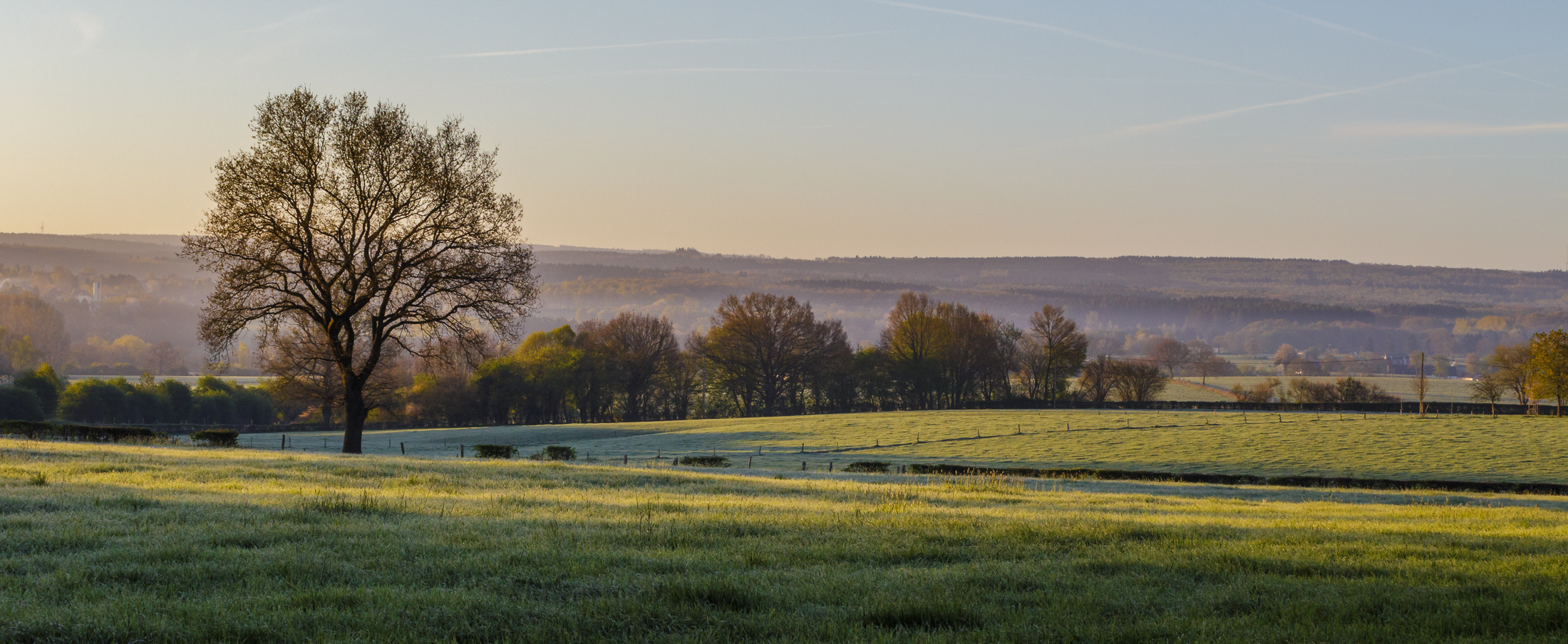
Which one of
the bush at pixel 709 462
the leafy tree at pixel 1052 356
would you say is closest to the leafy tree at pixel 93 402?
the bush at pixel 709 462

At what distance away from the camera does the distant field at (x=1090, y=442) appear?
54719 mm

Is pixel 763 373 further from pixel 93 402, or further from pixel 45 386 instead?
pixel 45 386

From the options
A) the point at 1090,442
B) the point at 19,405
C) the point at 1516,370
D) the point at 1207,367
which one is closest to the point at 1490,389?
the point at 1516,370

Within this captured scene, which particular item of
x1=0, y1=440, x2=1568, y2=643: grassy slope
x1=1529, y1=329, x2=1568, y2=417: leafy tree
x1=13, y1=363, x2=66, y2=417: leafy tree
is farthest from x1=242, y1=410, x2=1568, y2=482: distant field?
x1=0, y1=440, x2=1568, y2=643: grassy slope

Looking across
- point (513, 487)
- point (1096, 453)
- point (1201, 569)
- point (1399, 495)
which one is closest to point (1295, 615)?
point (1201, 569)

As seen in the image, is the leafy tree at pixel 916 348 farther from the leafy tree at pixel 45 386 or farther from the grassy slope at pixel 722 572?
the grassy slope at pixel 722 572

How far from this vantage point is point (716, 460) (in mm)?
42375

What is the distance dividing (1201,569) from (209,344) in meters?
34.5

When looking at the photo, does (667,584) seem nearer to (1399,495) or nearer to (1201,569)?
(1201,569)

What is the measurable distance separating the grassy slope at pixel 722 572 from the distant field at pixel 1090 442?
3494 centimetres

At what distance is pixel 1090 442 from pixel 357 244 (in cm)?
5174

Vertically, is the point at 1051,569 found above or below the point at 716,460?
above

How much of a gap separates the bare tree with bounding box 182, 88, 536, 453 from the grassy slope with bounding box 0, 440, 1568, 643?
19923 millimetres

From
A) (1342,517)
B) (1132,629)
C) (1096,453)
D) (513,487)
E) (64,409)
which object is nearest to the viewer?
(1132,629)
